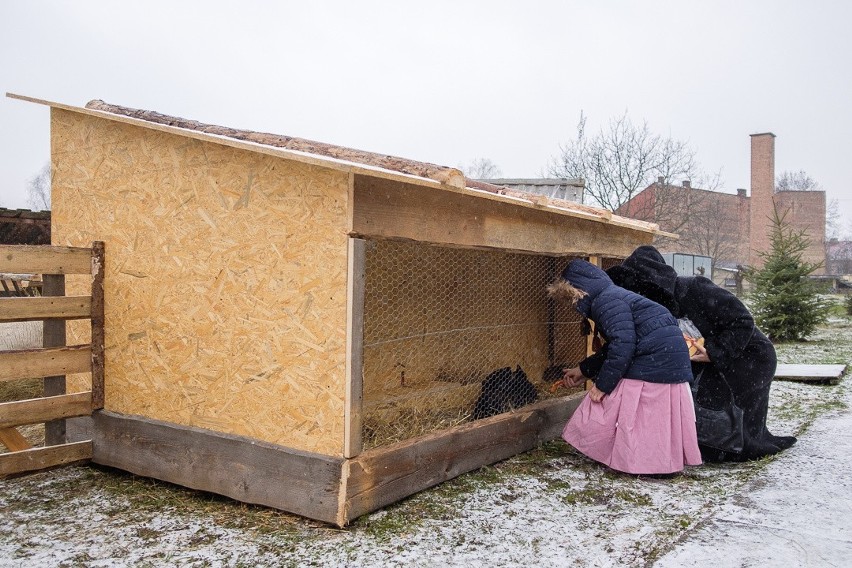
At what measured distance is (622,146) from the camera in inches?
1117

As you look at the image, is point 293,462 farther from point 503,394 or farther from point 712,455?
point 712,455

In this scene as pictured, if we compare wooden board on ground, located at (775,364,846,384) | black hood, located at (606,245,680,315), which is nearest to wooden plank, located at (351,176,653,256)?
black hood, located at (606,245,680,315)

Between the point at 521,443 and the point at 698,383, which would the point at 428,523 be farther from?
the point at 698,383

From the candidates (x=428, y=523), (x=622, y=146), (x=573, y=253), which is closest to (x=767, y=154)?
(x=622, y=146)

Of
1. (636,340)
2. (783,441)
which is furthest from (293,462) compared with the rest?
(783,441)

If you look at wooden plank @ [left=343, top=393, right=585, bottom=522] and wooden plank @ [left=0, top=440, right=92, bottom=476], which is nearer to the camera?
wooden plank @ [left=343, top=393, right=585, bottom=522]

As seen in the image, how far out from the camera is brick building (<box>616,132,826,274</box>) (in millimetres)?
29141

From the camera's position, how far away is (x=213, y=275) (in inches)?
160

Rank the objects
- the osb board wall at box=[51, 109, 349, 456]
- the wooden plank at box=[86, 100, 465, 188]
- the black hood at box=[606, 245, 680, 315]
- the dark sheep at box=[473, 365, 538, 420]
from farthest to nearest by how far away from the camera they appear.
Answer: the dark sheep at box=[473, 365, 538, 420] → the black hood at box=[606, 245, 680, 315] → the osb board wall at box=[51, 109, 349, 456] → the wooden plank at box=[86, 100, 465, 188]

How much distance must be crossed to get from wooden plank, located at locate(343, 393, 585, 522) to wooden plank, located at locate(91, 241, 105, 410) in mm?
2000

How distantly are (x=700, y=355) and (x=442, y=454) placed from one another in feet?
6.72

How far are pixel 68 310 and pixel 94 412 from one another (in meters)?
0.70

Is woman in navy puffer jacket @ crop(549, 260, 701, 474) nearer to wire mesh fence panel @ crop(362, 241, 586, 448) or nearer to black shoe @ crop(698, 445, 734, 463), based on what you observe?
black shoe @ crop(698, 445, 734, 463)

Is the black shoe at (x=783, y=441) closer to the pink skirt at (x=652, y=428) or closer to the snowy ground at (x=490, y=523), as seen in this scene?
the snowy ground at (x=490, y=523)
